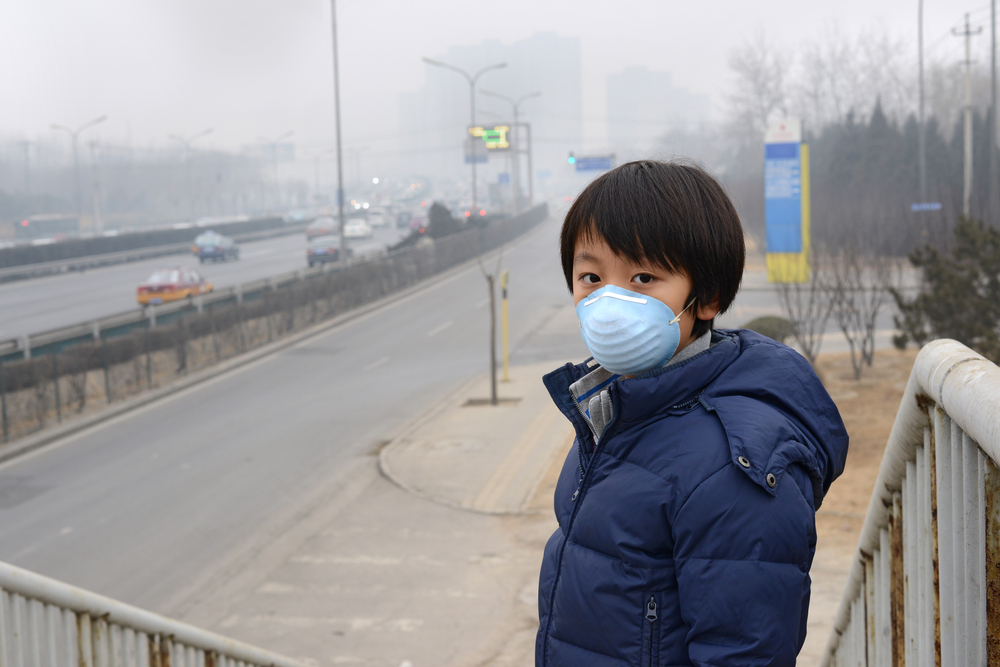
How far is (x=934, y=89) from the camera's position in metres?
75.6

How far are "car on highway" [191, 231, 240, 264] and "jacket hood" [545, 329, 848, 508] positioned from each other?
46460mm

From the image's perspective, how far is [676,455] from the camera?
5.37 feet

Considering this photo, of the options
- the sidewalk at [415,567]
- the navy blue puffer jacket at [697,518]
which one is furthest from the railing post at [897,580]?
the sidewalk at [415,567]

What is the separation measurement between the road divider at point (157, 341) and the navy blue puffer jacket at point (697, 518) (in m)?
16.2

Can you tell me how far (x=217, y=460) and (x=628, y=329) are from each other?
511 inches

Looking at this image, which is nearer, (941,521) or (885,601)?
(941,521)

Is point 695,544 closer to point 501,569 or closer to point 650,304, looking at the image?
point 650,304

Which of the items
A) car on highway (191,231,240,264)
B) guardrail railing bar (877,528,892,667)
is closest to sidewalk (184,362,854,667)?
guardrail railing bar (877,528,892,667)

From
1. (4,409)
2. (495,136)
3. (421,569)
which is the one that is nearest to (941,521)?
(421,569)

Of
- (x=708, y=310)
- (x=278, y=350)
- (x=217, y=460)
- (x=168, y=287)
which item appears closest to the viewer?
(x=708, y=310)

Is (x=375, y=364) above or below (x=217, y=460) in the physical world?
above

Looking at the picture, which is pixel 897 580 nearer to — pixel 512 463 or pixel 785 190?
pixel 512 463

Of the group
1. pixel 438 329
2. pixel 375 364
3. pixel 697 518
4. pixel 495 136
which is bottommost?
pixel 375 364

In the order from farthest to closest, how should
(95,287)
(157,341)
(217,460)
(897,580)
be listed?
(95,287) → (157,341) → (217,460) → (897,580)
